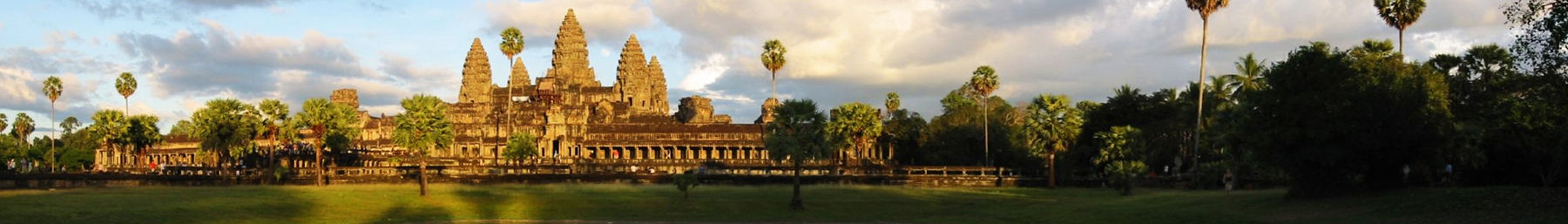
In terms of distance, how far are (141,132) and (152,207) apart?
63.3 metres

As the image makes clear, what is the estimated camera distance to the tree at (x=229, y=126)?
8200 centimetres

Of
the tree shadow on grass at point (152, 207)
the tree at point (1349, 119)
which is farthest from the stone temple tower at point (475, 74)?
the tree at point (1349, 119)

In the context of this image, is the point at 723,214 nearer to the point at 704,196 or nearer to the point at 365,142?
the point at 704,196

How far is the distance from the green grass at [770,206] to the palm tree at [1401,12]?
13.7m

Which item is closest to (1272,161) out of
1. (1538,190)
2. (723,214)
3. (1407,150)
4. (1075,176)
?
(1407,150)

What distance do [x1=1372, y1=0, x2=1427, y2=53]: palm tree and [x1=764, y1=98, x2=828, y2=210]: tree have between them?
27.5 metres

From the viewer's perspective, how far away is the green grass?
112 ft

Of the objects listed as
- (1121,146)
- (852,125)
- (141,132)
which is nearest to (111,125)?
(141,132)

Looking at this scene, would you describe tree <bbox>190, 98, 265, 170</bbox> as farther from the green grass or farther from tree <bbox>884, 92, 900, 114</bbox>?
tree <bbox>884, 92, 900, 114</bbox>

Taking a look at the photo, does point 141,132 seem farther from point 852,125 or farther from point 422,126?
point 852,125

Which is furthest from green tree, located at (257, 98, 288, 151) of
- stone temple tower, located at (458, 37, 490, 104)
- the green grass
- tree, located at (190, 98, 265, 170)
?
stone temple tower, located at (458, 37, 490, 104)

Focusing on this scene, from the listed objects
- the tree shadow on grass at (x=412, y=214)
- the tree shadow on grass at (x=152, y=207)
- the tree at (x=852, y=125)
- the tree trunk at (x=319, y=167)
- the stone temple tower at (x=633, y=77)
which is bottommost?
the tree shadow on grass at (x=412, y=214)

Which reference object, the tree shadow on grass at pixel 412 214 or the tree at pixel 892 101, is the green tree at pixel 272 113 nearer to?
the tree shadow on grass at pixel 412 214

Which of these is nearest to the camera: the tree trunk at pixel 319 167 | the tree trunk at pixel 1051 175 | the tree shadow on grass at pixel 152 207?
the tree shadow on grass at pixel 152 207
